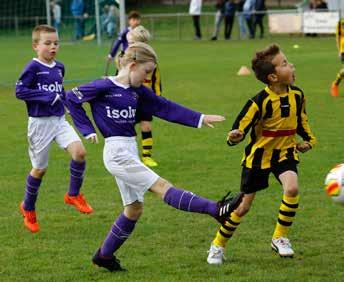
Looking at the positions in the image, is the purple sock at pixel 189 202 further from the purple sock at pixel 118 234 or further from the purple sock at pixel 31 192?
the purple sock at pixel 31 192

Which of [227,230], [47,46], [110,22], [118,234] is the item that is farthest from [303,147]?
[110,22]

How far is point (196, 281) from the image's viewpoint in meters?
6.15

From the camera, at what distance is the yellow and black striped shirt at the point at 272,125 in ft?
21.5

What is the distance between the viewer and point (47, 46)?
8.18 m

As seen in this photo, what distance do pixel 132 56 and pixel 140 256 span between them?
5.35 ft

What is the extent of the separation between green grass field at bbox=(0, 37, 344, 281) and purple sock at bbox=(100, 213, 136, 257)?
0.17 m

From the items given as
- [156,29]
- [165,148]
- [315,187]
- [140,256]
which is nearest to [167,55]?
[156,29]

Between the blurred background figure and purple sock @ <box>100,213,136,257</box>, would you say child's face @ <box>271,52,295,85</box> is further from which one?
the blurred background figure

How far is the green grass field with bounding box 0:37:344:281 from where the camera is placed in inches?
254

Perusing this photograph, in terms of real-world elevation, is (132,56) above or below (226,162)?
above

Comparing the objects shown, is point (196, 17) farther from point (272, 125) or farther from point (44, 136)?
point (272, 125)

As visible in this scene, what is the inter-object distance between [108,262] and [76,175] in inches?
83.9

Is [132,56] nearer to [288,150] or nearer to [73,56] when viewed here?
[288,150]

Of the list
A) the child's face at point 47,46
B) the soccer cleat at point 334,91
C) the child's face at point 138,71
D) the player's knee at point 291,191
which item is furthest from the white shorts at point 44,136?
the soccer cleat at point 334,91
